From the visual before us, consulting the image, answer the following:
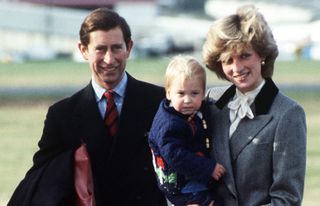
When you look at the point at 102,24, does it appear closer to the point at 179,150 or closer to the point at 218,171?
the point at 179,150

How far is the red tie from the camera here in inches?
194

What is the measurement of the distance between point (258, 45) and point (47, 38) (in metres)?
70.9

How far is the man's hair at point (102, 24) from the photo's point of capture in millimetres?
4781

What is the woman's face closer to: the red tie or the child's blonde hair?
the child's blonde hair

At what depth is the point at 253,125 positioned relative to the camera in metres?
4.34

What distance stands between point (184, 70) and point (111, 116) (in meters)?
0.74

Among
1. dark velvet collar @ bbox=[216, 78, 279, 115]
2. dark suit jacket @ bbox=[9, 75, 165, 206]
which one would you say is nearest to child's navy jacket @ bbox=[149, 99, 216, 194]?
dark velvet collar @ bbox=[216, 78, 279, 115]

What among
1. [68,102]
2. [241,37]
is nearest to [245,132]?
[241,37]

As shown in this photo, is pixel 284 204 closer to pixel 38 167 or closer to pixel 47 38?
pixel 38 167

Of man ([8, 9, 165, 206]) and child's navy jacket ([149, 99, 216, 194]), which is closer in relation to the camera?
child's navy jacket ([149, 99, 216, 194])

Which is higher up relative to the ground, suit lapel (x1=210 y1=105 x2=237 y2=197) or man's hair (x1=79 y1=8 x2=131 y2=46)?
man's hair (x1=79 y1=8 x2=131 y2=46)

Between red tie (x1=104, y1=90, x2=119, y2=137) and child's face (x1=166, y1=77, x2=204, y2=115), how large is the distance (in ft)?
1.98

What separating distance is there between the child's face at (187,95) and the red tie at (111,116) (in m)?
0.60

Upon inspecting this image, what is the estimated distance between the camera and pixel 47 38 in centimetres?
7450
